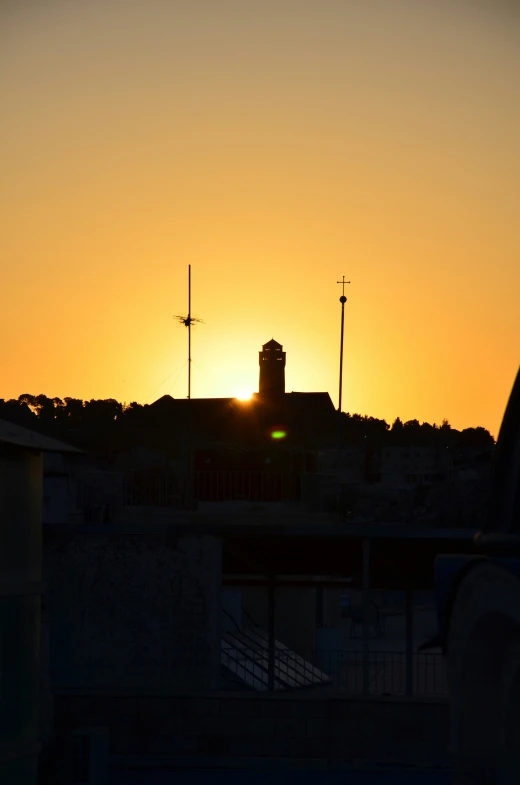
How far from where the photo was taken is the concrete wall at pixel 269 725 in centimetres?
2125

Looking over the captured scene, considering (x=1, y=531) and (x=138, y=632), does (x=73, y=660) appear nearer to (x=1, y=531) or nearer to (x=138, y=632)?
(x=138, y=632)

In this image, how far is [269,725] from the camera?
2145 cm

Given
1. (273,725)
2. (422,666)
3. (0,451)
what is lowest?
(422,666)

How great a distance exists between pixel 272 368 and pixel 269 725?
7114 cm

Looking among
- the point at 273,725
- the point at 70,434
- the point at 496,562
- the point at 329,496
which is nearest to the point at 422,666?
the point at 329,496

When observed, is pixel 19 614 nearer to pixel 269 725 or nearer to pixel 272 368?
pixel 269 725

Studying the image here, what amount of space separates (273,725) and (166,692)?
1.96 m

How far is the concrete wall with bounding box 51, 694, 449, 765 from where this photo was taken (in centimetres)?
2125

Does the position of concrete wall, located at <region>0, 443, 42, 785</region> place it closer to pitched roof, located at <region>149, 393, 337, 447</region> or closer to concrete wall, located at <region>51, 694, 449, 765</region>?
concrete wall, located at <region>51, 694, 449, 765</region>

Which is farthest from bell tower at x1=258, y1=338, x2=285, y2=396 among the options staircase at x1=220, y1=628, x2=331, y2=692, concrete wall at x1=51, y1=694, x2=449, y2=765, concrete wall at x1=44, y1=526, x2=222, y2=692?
concrete wall at x1=51, y1=694, x2=449, y2=765

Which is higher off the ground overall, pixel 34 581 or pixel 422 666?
pixel 34 581

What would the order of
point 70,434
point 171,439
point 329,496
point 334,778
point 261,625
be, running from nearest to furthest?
point 334,778 < point 261,625 < point 329,496 < point 171,439 < point 70,434

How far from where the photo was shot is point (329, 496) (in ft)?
143

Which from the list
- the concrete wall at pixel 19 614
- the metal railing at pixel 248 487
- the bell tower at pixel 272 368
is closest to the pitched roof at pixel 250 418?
the bell tower at pixel 272 368
